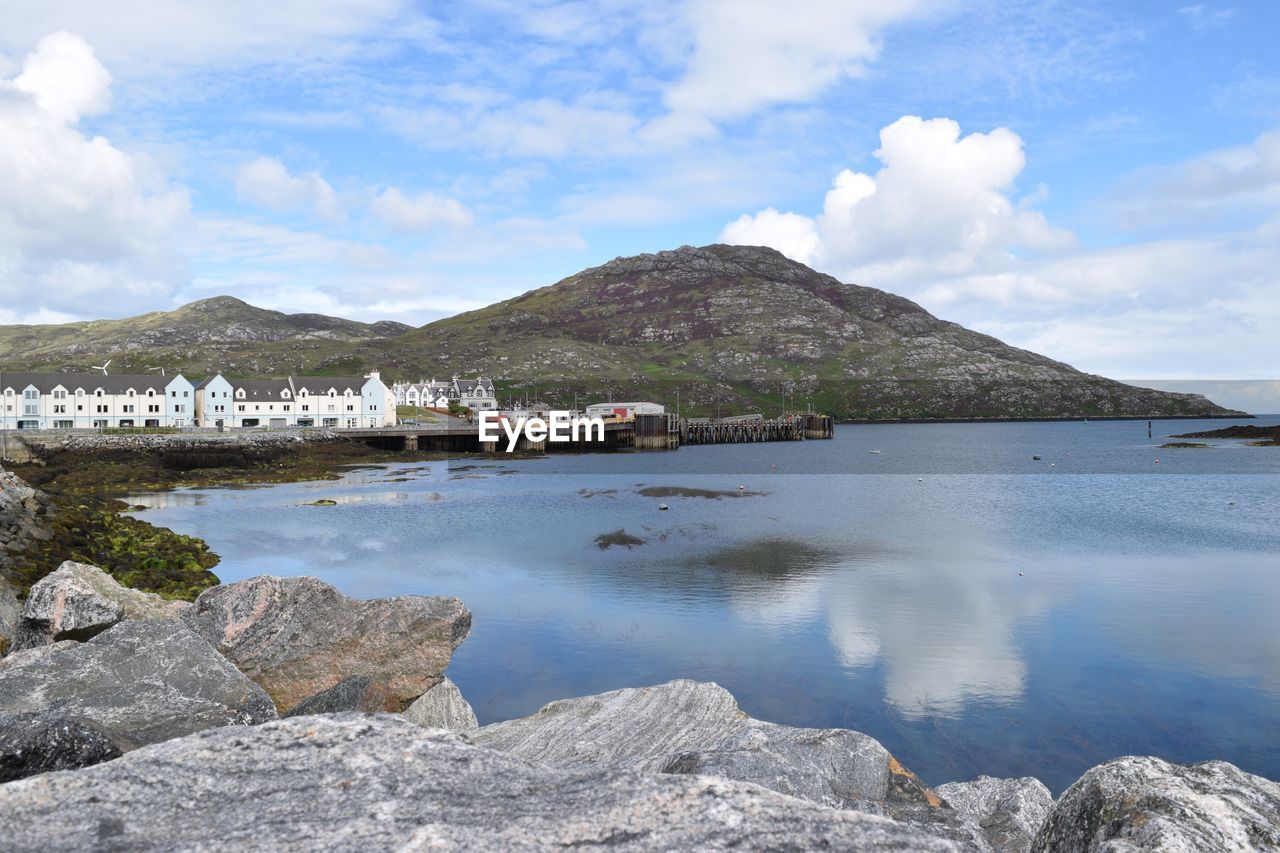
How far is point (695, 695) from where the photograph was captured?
18219mm

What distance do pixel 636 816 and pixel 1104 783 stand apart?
522 centimetres

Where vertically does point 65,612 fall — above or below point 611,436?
above

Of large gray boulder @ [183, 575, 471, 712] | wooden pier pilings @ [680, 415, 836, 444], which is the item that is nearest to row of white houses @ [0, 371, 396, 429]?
wooden pier pilings @ [680, 415, 836, 444]

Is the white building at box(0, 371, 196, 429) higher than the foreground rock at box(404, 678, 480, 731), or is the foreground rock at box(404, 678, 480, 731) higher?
the white building at box(0, 371, 196, 429)

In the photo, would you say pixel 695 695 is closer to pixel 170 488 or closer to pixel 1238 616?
pixel 1238 616

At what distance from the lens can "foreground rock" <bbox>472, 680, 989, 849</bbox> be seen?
962 cm

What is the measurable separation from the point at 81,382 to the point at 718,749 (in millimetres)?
156283

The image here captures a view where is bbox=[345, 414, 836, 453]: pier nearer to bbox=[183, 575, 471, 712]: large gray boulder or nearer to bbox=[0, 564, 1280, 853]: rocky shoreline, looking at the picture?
bbox=[183, 575, 471, 712]: large gray boulder

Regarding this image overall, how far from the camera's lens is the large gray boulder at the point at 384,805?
4.82 m

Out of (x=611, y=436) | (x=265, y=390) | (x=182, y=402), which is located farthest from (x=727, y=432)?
(x=182, y=402)

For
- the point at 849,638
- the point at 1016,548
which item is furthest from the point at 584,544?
the point at 1016,548

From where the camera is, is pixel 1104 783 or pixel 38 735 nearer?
pixel 38 735

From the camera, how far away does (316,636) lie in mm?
19703

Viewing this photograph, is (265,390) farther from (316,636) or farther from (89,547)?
(316,636)
